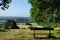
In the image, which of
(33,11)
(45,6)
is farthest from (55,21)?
(45,6)

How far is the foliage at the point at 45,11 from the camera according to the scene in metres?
27.1

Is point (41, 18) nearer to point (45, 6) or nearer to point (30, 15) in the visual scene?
point (30, 15)

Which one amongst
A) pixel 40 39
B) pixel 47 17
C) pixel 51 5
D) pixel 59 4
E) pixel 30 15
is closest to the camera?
pixel 40 39

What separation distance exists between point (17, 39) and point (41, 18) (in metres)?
17.6

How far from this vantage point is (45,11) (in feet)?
94.8

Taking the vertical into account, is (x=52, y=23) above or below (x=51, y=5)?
below

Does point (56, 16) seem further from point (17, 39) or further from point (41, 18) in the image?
point (17, 39)

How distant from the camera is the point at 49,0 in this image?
1063 inches

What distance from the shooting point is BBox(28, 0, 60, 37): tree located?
27.1m

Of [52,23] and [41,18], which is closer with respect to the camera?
[41,18]

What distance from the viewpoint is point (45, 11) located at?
28906 millimetres

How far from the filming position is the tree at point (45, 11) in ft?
89.0

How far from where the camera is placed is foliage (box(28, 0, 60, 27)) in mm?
27131

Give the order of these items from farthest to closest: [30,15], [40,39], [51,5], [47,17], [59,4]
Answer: [30,15]
[47,17]
[51,5]
[59,4]
[40,39]
